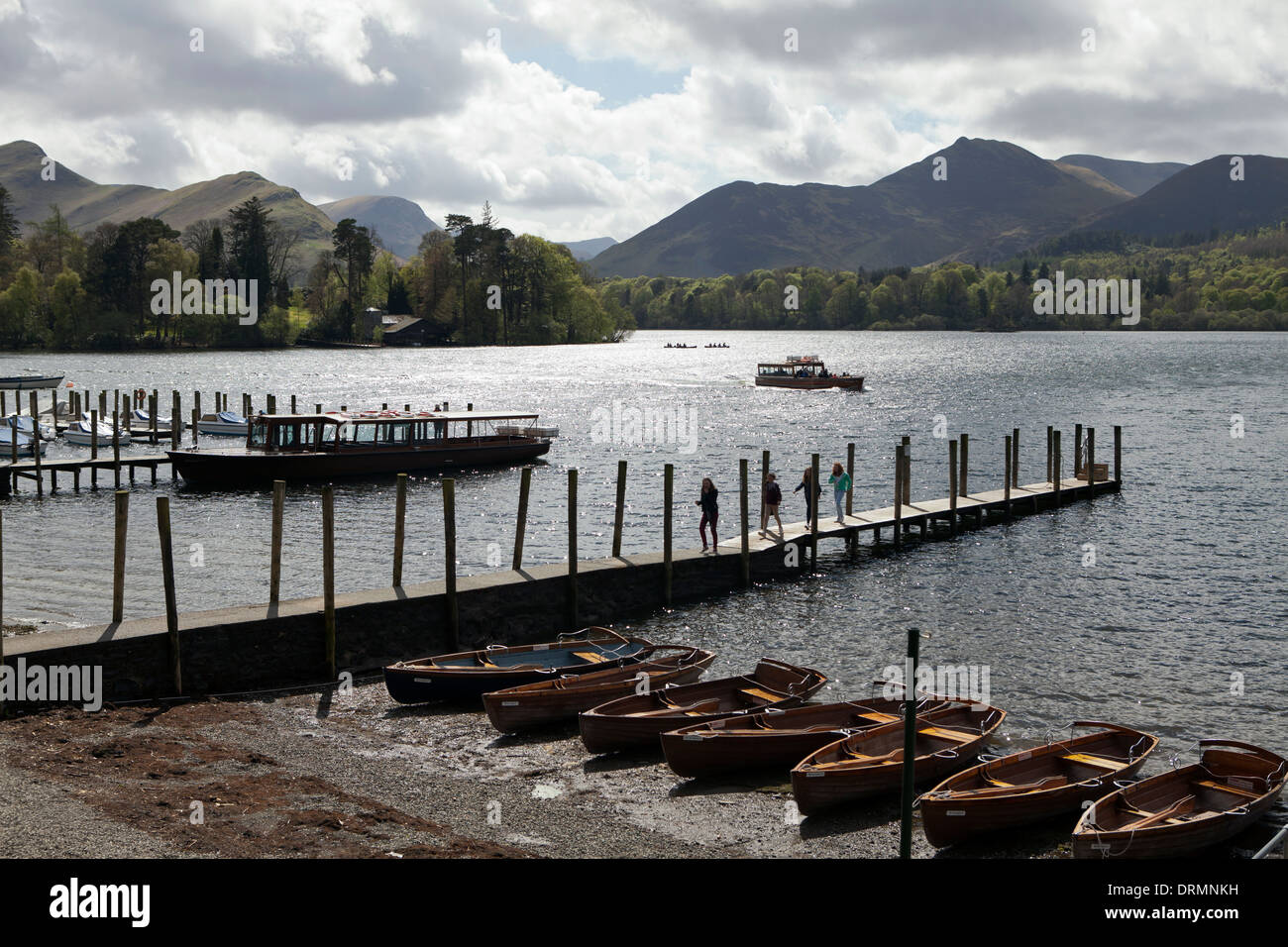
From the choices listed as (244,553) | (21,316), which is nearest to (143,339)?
(21,316)

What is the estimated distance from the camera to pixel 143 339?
557 feet

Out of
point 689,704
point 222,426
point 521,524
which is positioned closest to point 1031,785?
point 689,704

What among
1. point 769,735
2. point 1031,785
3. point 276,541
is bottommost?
point 1031,785

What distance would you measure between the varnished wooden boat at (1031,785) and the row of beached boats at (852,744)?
0.9 inches

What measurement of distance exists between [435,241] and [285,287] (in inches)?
1105

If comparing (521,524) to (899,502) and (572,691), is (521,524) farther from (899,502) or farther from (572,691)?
(899,502)

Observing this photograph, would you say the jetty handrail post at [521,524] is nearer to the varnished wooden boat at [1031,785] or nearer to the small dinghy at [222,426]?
the varnished wooden boat at [1031,785]

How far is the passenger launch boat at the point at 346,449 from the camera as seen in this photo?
1978 inches

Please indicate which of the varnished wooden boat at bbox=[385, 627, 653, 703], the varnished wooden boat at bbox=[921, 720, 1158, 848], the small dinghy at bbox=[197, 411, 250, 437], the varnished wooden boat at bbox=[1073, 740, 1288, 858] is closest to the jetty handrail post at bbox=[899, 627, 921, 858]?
the varnished wooden boat at bbox=[921, 720, 1158, 848]

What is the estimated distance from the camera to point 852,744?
17891 mm

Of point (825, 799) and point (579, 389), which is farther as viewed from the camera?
point (579, 389)

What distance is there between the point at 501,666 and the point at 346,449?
3318 cm
